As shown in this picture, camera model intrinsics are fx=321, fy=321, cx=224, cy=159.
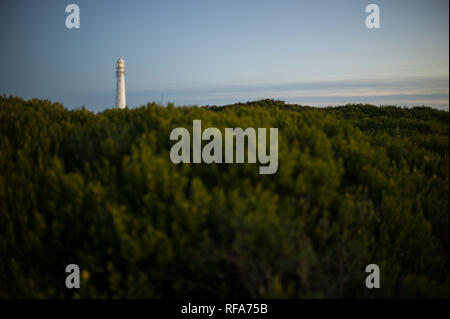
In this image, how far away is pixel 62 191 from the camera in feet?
14.3

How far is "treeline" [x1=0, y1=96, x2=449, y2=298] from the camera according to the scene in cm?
358

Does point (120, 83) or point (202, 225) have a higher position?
point (120, 83)

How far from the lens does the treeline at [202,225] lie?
3584mm

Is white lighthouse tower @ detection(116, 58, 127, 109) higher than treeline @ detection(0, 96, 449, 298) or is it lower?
higher

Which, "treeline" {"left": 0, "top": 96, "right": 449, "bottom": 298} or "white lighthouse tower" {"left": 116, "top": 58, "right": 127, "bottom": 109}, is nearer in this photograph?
"treeline" {"left": 0, "top": 96, "right": 449, "bottom": 298}

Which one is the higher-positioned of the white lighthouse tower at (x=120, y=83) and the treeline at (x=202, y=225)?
the white lighthouse tower at (x=120, y=83)

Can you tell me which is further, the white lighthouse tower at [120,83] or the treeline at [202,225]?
the white lighthouse tower at [120,83]

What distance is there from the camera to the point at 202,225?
3.96m

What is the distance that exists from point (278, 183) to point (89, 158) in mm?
2964

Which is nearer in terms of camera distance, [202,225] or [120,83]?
[202,225]

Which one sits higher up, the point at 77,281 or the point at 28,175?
the point at 28,175
